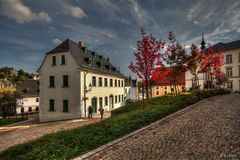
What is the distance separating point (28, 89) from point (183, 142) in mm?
46913

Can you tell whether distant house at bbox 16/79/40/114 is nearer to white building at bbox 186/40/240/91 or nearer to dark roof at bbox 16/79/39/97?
dark roof at bbox 16/79/39/97

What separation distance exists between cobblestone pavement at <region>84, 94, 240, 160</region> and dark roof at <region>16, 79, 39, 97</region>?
4375 cm

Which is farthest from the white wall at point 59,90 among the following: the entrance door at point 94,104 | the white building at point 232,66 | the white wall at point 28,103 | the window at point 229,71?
the window at point 229,71

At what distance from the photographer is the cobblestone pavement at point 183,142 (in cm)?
480

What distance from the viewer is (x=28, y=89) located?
1713 inches

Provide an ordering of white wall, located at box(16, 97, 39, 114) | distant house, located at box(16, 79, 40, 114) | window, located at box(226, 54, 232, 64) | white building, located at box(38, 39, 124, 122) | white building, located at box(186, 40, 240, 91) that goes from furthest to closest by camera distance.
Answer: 1. distant house, located at box(16, 79, 40, 114)
2. white wall, located at box(16, 97, 39, 114)
3. window, located at box(226, 54, 232, 64)
4. white building, located at box(186, 40, 240, 91)
5. white building, located at box(38, 39, 124, 122)

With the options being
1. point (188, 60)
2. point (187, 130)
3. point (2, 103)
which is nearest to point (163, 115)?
point (187, 130)

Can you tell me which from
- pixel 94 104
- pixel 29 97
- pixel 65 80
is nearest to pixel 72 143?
pixel 65 80

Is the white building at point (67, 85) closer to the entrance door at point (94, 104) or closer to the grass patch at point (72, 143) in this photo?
the entrance door at point (94, 104)

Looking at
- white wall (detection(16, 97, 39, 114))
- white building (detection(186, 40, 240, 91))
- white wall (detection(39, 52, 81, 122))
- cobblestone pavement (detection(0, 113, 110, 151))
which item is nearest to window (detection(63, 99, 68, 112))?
white wall (detection(39, 52, 81, 122))

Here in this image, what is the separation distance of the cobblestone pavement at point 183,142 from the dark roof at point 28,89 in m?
43.8

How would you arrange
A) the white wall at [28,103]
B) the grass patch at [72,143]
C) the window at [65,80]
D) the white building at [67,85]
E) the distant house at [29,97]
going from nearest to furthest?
the grass patch at [72,143], the white building at [67,85], the window at [65,80], the white wall at [28,103], the distant house at [29,97]

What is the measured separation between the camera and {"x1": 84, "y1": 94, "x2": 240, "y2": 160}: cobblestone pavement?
480 cm

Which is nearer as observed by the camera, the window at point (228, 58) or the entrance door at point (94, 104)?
the entrance door at point (94, 104)
